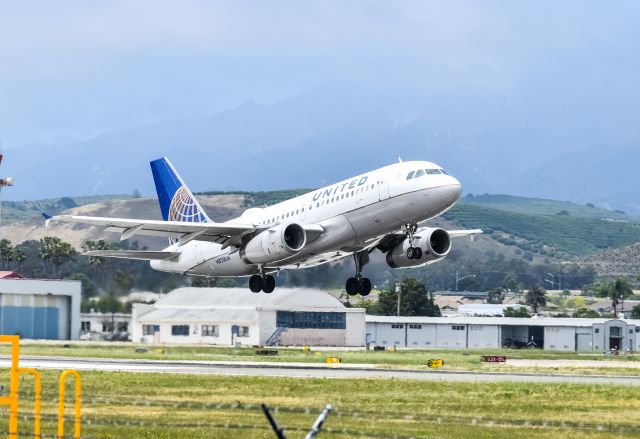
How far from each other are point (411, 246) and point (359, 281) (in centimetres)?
609

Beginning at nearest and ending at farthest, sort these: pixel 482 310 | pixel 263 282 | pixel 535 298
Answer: pixel 263 282
pixel 482 310
pixel 535 298

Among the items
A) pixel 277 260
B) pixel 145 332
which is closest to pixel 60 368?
pixel 277 260

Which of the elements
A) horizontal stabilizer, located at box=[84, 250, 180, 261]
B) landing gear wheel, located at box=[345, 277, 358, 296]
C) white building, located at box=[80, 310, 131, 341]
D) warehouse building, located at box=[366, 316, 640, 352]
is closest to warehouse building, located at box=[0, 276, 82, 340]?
white building, located at box=[80, 310, 131, 341]

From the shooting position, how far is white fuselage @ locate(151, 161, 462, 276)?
178 feet

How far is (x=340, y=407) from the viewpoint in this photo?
136ft

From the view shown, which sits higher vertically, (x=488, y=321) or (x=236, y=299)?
(x=236, y=299)

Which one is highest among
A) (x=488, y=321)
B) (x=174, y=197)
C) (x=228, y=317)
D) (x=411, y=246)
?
(x=174, y=197)

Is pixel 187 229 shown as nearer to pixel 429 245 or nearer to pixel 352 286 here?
pixel 352 286

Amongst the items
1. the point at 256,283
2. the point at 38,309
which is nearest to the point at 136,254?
the point at 256,283

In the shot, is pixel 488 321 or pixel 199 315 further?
pixel 488 321

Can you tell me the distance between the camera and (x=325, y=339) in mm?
124625

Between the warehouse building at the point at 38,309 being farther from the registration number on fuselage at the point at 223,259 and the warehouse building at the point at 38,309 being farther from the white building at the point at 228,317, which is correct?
the registration number on fuselage at the point at 223,259

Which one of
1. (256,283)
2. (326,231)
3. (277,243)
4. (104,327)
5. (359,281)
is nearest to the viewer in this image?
(326,231)

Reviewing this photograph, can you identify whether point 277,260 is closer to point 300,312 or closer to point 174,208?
point 174,208
